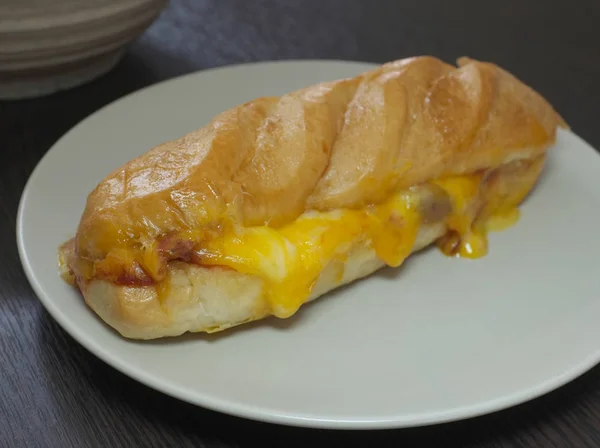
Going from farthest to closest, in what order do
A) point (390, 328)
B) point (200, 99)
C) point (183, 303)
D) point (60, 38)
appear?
point (200, 99), point (60, 38), point (390, 328), point (183, 303)

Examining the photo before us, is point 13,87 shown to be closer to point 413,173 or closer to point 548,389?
point 413,173

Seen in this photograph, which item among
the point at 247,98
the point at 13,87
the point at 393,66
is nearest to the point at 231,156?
the point at 393,66

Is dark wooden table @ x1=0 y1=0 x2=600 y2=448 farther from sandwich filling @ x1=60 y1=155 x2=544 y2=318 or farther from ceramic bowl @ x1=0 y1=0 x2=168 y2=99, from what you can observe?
sandwich filling @ x1=60 y1=155 x2=544 y2=318

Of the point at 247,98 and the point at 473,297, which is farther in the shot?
the point at 247,98

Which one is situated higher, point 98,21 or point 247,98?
point 98,21

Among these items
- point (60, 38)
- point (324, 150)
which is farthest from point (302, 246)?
point (60, 38)

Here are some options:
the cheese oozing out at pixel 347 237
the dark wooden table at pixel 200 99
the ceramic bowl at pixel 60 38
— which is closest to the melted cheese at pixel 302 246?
the cheese oozing out at pixel 347 237

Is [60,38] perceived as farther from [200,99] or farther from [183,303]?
[183,303]

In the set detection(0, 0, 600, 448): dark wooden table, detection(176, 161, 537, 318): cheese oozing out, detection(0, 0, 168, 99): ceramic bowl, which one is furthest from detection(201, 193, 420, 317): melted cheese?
detection(0, 0, 168, 99): ceramic bowl
